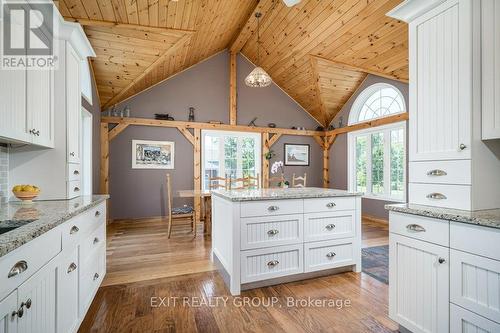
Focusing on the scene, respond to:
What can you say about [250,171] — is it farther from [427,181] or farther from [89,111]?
[427,181]

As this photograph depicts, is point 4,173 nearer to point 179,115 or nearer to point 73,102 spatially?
point 73,102

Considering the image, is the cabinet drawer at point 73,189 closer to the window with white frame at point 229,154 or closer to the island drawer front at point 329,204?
the island drawer front at point 329,204

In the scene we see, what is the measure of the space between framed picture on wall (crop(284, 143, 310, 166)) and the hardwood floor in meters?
4.08

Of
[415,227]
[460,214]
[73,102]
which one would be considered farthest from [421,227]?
[73,102]

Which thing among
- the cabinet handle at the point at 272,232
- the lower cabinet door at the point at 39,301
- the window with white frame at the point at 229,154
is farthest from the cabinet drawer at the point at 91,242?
the window with white frame at the point at 229,154

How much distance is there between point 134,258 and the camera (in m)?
3.03

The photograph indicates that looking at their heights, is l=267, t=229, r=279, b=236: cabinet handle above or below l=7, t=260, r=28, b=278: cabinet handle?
below

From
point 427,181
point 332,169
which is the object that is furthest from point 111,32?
point 332,169

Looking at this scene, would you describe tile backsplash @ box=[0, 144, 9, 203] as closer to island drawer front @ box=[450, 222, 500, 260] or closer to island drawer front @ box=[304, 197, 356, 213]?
island drawer front @ box=[304, 197, 356, 213]

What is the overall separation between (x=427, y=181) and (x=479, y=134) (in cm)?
39

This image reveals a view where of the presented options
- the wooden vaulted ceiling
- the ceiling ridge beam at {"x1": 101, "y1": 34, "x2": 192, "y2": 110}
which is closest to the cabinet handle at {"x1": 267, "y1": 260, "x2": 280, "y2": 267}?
the wooden vaulted ceiling

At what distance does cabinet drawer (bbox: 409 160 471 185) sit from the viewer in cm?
141

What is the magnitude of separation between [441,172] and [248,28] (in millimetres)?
4604

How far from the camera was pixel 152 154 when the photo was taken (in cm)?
525
